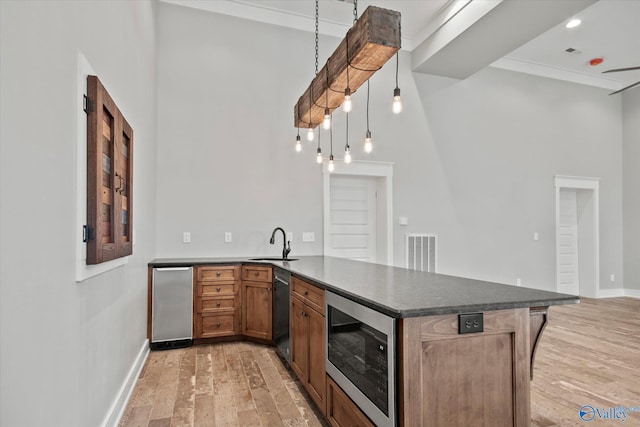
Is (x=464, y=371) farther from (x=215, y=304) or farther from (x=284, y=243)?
(x=284, y=243)

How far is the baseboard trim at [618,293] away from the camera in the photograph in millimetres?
6902

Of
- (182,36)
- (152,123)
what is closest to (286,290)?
(152,123)

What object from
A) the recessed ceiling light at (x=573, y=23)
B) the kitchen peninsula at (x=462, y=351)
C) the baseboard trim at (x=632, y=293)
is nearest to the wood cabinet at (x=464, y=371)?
the kitchen peninsula at (x=462, y=351)

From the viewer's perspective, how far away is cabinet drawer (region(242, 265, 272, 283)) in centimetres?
393

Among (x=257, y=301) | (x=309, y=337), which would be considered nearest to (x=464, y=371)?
(x=309, y=337)

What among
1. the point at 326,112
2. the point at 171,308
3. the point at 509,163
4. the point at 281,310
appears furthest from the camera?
the point at 509,163

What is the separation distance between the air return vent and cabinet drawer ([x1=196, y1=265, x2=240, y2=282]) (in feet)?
8.65

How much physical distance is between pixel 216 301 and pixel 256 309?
0.43 m

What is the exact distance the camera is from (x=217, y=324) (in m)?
4.02

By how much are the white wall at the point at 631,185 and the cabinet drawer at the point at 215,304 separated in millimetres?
7229

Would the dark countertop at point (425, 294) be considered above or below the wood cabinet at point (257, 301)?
above

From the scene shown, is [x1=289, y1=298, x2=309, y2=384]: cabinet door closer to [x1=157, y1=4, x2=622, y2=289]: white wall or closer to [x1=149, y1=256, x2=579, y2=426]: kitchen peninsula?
[x1=149, y1=256, x2=579, y2=426]: kitchen peninsula

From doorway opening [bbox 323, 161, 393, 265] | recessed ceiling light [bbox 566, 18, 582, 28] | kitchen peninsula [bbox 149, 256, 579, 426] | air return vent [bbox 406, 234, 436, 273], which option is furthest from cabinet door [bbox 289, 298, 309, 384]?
recessed ceiling light [bbox 566, 18, 582, 28]

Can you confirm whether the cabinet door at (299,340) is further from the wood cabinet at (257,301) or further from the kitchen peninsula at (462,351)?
the wood cabinet at (257,301)
